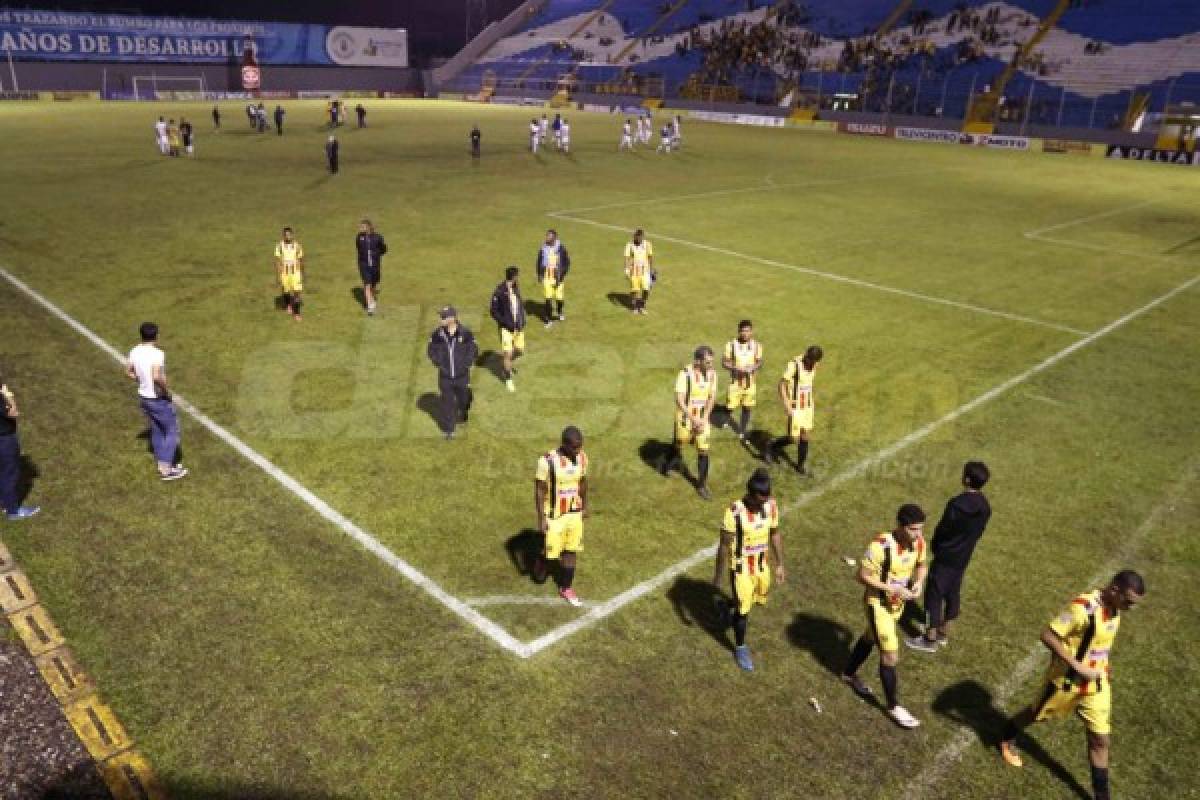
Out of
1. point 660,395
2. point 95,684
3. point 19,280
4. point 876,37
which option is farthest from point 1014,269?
point 876,37

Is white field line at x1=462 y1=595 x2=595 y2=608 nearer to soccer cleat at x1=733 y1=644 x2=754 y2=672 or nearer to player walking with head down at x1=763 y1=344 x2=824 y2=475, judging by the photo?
soccer cleat at x1=733 y1=644 x2=754 y2=672

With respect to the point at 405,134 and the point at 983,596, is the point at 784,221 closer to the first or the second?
the point at 983,596

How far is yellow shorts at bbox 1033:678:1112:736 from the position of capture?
5.59 metres

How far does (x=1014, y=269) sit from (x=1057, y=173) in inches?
1015

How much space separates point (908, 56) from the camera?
6469 cm

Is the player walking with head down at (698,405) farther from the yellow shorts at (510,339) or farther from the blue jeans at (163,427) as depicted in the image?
the blue jeans at (163,427)

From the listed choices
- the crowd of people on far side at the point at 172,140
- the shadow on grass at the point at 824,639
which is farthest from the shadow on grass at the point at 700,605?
the crowd of people on far side at the point at 172,140

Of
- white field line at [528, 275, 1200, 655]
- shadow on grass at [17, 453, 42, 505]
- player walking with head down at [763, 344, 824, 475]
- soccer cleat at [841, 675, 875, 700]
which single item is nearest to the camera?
soccer cleat at [841, 675, 875, 700]

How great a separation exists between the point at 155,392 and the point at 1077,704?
957 centimetres

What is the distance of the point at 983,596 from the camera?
8.13m

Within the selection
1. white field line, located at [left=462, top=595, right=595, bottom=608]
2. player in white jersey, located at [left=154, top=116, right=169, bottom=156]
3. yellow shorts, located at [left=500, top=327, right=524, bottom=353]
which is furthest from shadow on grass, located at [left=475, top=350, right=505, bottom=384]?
player in white jersey, located at [left=154, top=116, right=169, bottom=156]

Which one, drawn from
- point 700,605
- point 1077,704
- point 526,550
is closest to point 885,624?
point 1077,704

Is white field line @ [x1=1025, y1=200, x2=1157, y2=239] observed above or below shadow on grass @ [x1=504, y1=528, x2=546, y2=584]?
above

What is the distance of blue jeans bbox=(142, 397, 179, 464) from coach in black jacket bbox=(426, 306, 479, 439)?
3155mm
